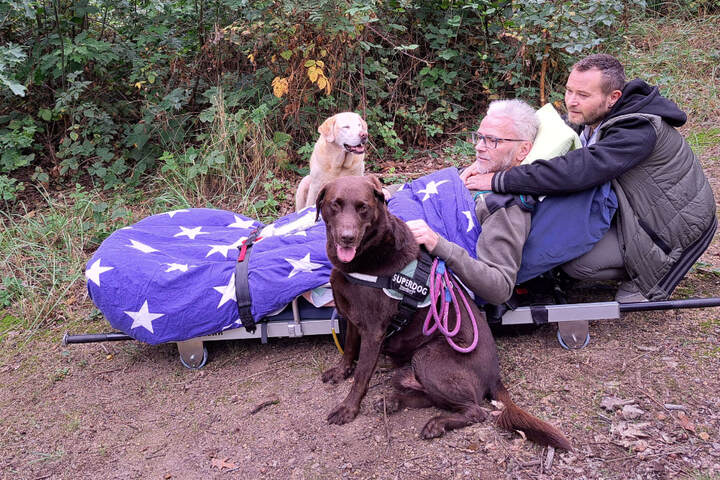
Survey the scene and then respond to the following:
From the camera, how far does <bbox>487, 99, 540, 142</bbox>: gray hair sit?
2.91m

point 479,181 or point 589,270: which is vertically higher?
point 479,181

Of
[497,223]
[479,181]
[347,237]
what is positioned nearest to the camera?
[347,237]

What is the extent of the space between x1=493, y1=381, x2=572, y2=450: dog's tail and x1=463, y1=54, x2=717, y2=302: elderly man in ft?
3.32

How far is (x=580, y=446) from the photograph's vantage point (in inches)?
94.2

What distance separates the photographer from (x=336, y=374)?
296cm

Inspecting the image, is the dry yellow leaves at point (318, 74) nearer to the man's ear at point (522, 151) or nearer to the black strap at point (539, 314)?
the man's ear at point (522, 151)

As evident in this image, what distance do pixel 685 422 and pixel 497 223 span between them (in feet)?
3.92

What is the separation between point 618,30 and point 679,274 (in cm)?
481

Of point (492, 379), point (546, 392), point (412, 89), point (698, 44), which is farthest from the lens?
point (698, 44)

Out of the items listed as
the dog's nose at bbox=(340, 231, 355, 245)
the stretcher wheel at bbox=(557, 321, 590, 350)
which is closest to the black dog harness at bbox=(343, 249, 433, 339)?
the dog's nose at bbox=(340, 231, 355, 245)

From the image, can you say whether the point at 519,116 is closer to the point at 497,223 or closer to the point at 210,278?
the point at 497,223

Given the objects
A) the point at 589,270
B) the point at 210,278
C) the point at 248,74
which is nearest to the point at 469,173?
the point at 589,270

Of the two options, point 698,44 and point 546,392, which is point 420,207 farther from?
point 698,44

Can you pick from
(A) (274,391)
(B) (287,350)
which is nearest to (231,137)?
(B) (287,350)
